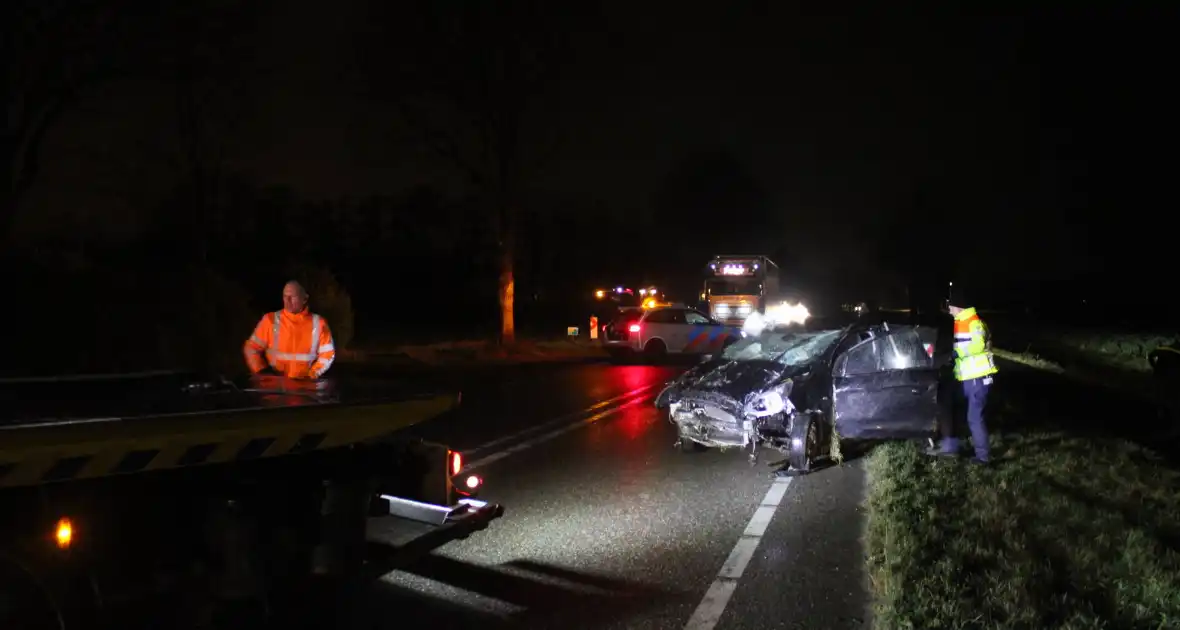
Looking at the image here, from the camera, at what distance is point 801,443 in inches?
341

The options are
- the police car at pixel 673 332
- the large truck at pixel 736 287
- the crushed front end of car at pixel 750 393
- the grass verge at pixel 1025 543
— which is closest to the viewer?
the grass verge at pixel 1025 543

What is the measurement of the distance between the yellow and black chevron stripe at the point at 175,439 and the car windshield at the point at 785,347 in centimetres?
622

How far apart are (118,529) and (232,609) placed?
2.24ft

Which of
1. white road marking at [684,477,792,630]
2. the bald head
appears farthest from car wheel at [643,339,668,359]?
the bald head

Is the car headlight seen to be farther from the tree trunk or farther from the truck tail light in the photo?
the tree trunk

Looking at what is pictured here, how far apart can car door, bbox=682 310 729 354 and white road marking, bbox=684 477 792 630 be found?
49.2ft

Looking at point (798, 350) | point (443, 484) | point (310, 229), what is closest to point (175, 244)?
point (310, 229)

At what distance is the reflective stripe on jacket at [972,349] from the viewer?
28.2 ft

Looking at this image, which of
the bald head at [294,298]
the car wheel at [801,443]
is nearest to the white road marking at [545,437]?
the bald head at [294,298]

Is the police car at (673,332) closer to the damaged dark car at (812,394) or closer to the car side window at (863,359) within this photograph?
the damaged dark car at (812,394)

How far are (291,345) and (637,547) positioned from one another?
113 inches

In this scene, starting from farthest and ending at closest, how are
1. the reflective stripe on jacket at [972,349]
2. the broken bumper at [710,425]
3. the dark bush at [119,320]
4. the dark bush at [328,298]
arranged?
the dark bush at [328,298] → the dark bush at [119,320] → the broken bumper at [710,425] → the reflective stripe on jacket at [972,349]

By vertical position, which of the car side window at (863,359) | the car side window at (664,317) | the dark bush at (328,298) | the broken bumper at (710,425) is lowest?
the broken bumper at (710,425)

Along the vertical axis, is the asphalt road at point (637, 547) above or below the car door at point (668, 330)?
below
